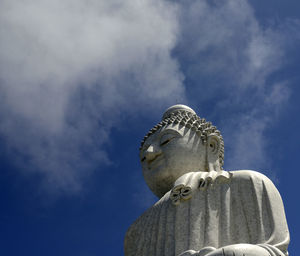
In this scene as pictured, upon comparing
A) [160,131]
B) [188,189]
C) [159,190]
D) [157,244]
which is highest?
[160,131]

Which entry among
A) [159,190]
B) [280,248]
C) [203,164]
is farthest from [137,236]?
[280,248]

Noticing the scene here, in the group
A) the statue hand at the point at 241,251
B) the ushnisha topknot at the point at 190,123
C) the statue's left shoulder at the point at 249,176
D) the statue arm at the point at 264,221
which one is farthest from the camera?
the ushnisha topknot at the point at 190,123

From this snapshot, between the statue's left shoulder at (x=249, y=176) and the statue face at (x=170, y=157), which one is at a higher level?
the statue face at (x=170, y=157)

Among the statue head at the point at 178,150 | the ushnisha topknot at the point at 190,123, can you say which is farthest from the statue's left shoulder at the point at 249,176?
the ushnisha topknot at the point at 190,123

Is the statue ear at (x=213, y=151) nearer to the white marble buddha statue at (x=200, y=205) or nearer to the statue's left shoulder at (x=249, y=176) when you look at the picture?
the white marble buddha statue at (x=200, y=205)

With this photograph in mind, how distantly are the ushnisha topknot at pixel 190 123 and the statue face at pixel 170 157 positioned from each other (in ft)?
0.36

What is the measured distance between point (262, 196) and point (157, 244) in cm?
166

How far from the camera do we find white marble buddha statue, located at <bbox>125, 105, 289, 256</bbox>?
6.86 m

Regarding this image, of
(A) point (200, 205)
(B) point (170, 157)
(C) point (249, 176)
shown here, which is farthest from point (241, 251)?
(B) point (170, 157)

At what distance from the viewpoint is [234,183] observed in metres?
7.62

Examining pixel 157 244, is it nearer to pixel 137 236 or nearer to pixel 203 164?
pixel 137 236

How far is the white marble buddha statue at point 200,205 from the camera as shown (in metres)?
6.86

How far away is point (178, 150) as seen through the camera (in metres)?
Result: 8.66

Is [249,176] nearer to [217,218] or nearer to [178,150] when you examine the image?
[217,218]
